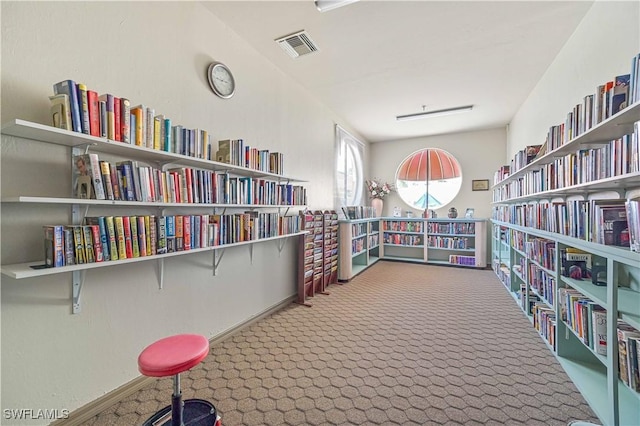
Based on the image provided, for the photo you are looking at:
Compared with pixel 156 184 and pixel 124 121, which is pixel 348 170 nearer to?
pixel 156 184

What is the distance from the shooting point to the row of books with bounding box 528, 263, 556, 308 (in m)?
2.39

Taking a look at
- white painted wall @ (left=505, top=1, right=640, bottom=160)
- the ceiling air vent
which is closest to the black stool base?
the ceiling air vent

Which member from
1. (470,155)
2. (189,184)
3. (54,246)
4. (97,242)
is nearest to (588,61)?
(189,184)

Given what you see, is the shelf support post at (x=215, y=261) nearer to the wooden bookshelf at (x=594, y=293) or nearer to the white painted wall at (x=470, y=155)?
the wooden bookshelf at (x=594, y=293)

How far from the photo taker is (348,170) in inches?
232

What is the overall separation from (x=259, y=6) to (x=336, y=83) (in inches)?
65.4

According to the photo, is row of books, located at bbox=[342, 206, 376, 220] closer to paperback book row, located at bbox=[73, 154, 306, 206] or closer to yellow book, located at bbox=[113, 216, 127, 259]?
paperback book row, located at bbox=[73, 154, 306, 206]

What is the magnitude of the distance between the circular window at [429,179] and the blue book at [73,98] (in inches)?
248

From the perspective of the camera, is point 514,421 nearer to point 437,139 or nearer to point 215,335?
point 215,335

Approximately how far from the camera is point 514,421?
1.55 metres

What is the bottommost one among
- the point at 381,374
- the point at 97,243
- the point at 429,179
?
the point at 381,374

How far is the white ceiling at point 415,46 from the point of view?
2.41m

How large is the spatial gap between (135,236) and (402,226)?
5.70m

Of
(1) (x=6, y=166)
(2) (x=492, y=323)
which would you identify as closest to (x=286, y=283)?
(2) (x=492, y=323)
